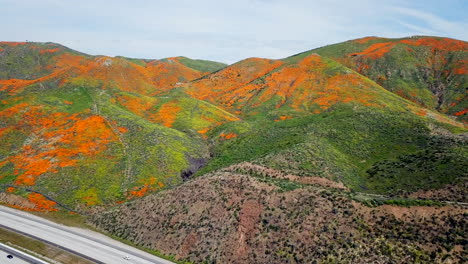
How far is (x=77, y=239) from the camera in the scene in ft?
159

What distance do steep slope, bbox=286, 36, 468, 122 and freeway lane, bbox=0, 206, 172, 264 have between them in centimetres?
12260

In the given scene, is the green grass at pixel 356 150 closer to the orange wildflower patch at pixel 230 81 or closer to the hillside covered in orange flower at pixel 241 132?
the hillside covered in orange flower at pixel 241 132

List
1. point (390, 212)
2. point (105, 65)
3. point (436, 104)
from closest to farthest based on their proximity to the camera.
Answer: point (390, 212) → point (436, 104) → point (105, 65)

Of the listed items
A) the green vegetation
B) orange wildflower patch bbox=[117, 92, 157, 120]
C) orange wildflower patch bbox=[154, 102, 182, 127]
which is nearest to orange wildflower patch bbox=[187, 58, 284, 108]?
orange wildflower patch bbox=[154, 102, 182, 127]

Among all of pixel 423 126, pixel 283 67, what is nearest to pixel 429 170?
pixel 423 126

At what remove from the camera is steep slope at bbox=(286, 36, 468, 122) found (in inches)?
4995

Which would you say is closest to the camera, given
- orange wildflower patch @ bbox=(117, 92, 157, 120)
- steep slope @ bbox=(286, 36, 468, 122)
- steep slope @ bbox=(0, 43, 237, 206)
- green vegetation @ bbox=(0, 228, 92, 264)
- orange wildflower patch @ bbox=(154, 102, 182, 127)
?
green vegetation @ bbox=(0, 228, 92, 264)

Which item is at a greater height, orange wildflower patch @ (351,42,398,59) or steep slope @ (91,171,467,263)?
orange wildflower patch @ (351,42,398,59)

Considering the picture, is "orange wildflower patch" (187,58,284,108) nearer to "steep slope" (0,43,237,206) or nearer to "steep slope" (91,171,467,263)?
"steep slope" (0,43,237,206)

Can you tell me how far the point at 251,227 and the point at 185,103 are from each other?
9105cm

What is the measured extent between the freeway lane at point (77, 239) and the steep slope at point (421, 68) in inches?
4827

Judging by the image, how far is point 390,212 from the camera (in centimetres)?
3875

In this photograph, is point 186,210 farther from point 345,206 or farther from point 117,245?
point 345,206

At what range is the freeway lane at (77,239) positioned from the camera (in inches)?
1690
